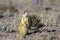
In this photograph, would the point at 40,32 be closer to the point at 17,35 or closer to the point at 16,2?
the point at 17,35

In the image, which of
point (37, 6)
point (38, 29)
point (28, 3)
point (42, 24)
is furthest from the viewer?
point (28, 3)

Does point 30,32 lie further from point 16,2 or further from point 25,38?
point 16,2

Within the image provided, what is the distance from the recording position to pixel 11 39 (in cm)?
1056

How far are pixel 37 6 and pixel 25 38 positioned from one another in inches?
454

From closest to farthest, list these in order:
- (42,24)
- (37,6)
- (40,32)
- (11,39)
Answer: (11,39) → (40,32) → (42,24) → (37,6)

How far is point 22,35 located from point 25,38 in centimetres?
20

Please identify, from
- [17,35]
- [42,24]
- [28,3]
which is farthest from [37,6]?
[17,35]

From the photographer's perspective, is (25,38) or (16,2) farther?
(16,2)

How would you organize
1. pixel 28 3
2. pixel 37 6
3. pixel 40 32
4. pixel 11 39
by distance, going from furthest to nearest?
pixel 28 3 → pixel 37 6 → pixel 40 32 → pixel 11 39

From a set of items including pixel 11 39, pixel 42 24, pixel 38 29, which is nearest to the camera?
pixel 11 39

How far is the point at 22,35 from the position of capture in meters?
10.9

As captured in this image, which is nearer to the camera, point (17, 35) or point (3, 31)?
point (17, 35)

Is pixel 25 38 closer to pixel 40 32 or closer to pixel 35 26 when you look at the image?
pixel 40 32

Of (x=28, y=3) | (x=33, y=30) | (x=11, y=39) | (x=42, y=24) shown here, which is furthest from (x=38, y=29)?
(x=28, y=3)
